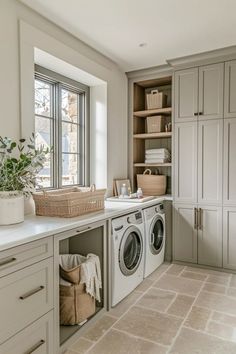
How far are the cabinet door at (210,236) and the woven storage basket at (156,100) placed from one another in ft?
4.78

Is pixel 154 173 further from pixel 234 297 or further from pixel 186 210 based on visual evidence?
pixel 234 297

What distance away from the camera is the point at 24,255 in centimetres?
152

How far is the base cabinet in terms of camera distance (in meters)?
3.19

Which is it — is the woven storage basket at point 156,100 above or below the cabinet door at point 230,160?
above

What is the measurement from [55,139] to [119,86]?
1.23 meters

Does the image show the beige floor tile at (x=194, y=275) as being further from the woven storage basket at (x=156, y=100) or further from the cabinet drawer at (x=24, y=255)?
the woven storage basket at (x=156, y=100)

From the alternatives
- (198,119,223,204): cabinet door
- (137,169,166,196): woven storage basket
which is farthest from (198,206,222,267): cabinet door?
(137,169,166,196): woven storage basket

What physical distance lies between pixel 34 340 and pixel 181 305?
4.48 ft

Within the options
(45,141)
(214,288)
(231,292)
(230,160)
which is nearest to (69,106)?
(45,141)

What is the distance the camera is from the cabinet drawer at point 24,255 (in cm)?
140

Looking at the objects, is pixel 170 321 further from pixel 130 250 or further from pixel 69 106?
pixel 69 106

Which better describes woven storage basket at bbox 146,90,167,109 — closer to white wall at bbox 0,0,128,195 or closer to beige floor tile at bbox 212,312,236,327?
white wall at bbox 0,0,128,195

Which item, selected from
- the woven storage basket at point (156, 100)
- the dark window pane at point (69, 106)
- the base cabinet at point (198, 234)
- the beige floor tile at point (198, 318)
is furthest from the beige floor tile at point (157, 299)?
the woven storage basket at point (156, 100)

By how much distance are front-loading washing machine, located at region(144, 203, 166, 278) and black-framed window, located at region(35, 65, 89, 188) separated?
3.15ft
